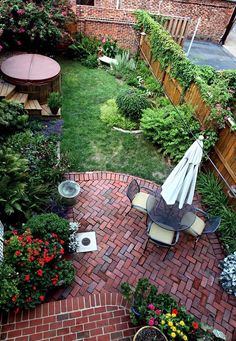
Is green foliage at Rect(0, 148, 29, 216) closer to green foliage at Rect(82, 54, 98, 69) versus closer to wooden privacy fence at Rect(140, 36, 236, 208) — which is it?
wooden privacy fence at Rect(140, 36, 236, 208)

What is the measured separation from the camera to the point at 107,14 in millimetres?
11898

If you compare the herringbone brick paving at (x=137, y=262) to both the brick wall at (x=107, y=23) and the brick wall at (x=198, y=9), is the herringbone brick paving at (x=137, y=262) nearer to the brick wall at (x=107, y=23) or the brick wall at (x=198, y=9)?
the brick wall at (x=107, y=23)

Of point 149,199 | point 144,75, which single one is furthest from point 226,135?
point 144,75

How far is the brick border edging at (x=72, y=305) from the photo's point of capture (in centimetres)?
429

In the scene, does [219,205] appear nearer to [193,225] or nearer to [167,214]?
[193,225]

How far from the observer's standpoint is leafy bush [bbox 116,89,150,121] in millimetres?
8461

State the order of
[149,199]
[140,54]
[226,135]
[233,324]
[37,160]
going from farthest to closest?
[140,54], [226,135], [37,160], [149,199], [233,324]

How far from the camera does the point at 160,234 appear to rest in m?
5.17

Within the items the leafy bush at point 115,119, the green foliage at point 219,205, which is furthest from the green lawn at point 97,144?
the green foliage at point 219,205

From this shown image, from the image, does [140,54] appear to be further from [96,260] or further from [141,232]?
[96,260]

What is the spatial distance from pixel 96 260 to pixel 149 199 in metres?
1.66

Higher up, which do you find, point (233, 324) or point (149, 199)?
point (149, 199)

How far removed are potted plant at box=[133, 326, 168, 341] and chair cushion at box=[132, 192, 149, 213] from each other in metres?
2.20

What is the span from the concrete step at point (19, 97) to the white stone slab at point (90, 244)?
14.7 feet
